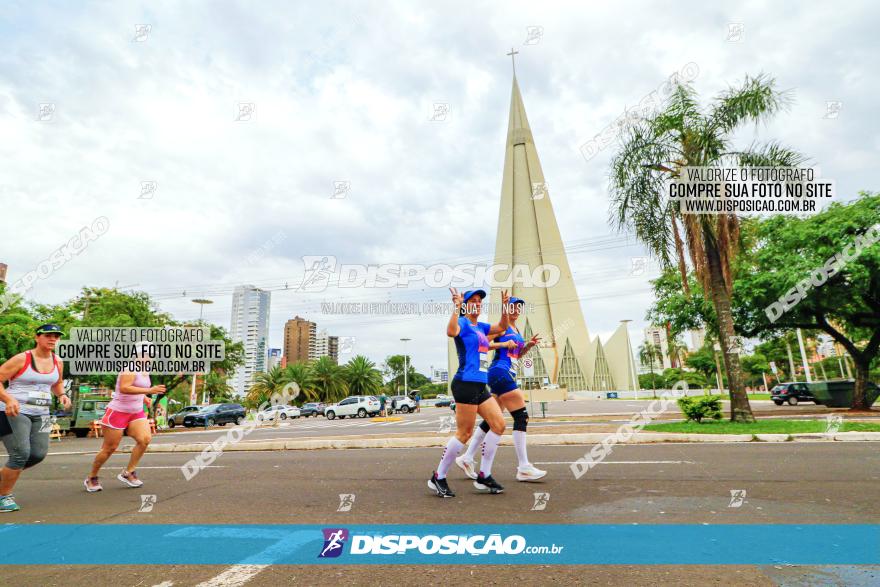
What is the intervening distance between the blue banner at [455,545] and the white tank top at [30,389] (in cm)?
132

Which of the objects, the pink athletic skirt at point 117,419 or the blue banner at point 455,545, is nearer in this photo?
the blue banner at point 455,545

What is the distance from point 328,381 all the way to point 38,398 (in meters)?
55.7

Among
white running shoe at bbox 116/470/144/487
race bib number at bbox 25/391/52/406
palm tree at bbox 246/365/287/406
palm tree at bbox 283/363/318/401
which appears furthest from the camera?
palm tree at bbox 246/365/287/406

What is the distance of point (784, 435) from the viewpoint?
9.55 meters

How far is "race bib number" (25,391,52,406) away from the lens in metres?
4.76

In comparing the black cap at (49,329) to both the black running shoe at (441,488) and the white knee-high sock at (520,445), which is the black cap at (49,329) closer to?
the black running shoe at (441,488)

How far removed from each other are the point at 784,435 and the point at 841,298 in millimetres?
10449

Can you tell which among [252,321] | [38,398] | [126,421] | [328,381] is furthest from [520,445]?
[252,321]

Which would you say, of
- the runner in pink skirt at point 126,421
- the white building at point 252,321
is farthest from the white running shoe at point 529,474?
the white building at point 252,321

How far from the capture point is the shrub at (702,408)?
13094 mm

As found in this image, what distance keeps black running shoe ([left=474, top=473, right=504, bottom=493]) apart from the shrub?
10505mm

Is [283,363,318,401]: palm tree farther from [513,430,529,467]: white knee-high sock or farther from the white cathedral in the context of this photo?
[513,430,529,467]: white knee-high sock

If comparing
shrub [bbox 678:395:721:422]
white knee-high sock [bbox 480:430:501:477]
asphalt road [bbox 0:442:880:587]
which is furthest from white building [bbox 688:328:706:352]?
white knee-high sock [bbox 480:430:501:477]

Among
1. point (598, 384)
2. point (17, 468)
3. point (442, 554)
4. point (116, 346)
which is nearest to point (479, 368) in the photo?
point (442, 554)
